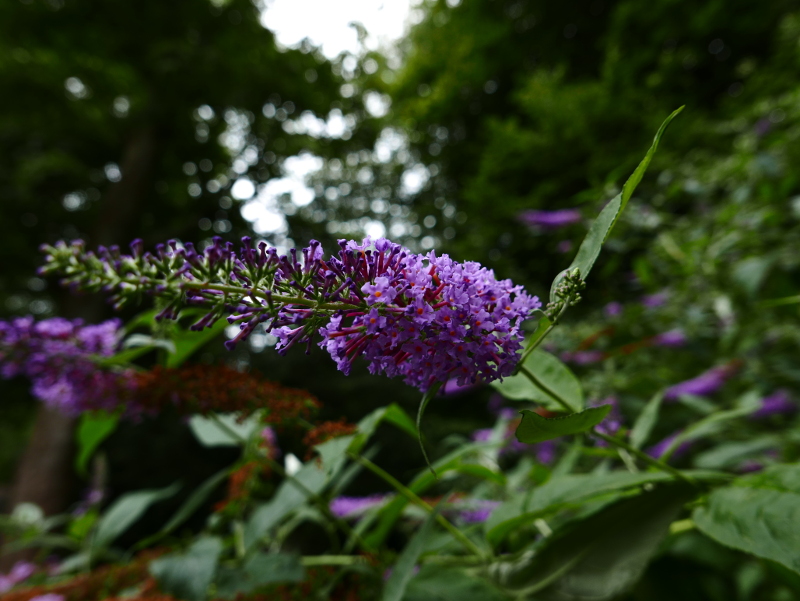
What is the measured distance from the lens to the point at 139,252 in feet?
2.00

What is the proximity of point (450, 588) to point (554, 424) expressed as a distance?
45 centimetres

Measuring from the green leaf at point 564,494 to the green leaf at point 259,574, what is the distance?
0.39 metres

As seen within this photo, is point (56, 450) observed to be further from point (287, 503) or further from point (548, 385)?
point (548, 385)

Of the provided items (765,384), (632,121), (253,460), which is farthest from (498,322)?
(632,121)

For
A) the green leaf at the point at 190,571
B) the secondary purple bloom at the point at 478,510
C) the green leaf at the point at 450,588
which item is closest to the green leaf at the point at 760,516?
the green leaf at the point at 450,588

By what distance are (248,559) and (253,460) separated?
0.70 feet

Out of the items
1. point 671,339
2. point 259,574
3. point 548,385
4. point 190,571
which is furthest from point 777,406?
point 190,571

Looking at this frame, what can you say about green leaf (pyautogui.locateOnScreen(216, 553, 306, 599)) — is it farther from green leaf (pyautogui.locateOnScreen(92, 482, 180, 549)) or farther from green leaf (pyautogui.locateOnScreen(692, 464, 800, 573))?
green leaf (pyautogui.locateOnScreen(692, 464, 800, 573))

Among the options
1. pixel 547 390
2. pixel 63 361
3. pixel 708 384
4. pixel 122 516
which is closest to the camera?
pixel 547 390

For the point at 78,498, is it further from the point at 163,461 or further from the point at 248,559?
the point at 248,559

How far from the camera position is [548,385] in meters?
0.75

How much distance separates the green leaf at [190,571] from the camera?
88cm

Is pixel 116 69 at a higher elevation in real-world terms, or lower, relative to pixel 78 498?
higher

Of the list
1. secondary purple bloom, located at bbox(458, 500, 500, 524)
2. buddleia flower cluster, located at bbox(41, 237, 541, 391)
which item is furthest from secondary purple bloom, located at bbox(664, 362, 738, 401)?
buddleia flower cluster, located at bbox(41, 237, 541, 391)
